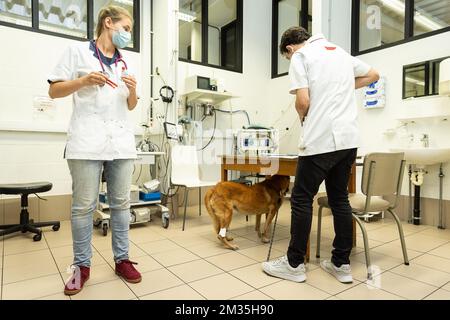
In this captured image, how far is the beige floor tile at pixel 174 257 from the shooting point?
1.99 metres

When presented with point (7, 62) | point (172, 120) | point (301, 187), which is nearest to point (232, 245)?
point (301, 187)

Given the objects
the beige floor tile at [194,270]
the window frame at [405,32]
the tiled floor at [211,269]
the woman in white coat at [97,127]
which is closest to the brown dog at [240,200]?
the tiled floor at [211,269]

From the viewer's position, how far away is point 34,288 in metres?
1.58

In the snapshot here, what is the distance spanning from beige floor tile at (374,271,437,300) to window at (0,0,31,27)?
388 centimetres

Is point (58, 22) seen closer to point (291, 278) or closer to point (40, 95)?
point (40, 95)

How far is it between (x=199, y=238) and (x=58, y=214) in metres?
1.66

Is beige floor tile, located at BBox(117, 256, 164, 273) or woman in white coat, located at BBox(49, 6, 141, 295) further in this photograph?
beige floor tile, located at BBox(117, 256, 164, 273)

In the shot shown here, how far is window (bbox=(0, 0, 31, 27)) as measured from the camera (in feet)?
9.93

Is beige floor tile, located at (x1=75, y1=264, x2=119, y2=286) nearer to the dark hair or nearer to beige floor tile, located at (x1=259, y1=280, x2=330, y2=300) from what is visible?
beige floor tile, located at (x1=259, y1=280, x2=330, y2=300)

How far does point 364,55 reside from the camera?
3598mm

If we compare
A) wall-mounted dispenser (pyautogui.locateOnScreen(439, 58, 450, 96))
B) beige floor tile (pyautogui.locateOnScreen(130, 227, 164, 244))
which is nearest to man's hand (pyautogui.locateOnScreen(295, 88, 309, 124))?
beige floor tile (pyautogui.locateOnScreen(130, 227, 164, 244))

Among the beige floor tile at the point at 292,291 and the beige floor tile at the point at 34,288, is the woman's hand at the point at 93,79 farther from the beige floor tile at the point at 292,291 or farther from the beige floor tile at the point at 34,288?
the beige floor tile at the point at 292,291

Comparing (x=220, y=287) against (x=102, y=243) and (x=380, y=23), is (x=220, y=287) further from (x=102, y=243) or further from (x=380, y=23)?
(x=380, y=23)

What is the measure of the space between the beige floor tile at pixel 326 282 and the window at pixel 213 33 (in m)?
3.31
